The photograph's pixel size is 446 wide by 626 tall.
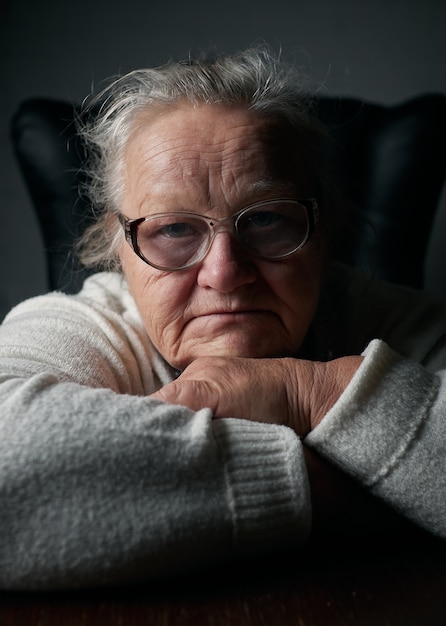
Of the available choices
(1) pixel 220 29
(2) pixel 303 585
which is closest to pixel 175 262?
(2) pixel 303 585

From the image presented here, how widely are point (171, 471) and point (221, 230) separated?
0.53m

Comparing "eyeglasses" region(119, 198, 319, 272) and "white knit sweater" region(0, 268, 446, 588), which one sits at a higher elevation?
"eyeglasses" region(119, 198, 319, 272)

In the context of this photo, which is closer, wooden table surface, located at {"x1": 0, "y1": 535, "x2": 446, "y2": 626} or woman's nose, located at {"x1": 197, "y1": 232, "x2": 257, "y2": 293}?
wooden table surface, located at {"x1": 0, "y1": 535, "x2": 446, "y2": 626}

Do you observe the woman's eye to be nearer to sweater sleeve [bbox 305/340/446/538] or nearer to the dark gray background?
sweater sleeve [bbox 305/340/446/538]

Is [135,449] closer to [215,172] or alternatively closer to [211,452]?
[211,452]

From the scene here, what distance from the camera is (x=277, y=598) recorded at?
35.4 inches

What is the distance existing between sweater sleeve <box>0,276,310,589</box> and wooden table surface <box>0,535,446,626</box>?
24 millimetres

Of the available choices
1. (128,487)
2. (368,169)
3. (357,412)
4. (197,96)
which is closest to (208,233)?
(197,96)

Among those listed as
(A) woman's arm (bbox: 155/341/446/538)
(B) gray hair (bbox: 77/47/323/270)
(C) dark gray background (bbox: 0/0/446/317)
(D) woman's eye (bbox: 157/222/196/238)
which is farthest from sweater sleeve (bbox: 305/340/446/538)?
(C) dark gray background (bbox: 0/0/446/317)

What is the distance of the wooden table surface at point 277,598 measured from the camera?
0.86 meters

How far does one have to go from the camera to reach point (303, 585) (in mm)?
929

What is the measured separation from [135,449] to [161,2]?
241 cm

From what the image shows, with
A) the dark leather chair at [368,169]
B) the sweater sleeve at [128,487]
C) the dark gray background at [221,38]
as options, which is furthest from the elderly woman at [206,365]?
the dark gray background at [221,38]

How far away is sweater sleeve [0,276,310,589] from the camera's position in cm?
90
